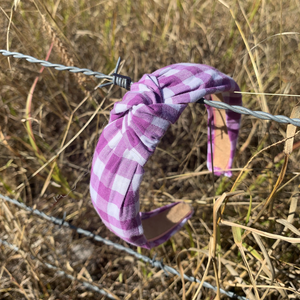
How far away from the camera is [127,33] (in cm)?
101

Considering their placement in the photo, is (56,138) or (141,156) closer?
(141,156)

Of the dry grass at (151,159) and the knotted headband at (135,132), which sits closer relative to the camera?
the knotted headband at (135,132)

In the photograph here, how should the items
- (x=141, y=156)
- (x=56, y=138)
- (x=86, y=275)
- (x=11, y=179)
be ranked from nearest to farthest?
(x=141, y=156)
(x=86, y=275)
(x=11, y=179)
(x=56, y=138)

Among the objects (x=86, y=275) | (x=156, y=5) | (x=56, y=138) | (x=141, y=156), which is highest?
(x=156, y=5)

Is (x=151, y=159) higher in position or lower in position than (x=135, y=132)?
lower

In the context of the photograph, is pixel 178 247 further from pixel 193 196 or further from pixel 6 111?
pixel 6 111

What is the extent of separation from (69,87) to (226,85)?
73 cm

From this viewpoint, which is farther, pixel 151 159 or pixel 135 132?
pixel 151 159

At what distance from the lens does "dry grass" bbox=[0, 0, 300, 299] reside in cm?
68

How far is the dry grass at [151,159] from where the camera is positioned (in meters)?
0.68

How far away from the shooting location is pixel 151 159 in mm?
865

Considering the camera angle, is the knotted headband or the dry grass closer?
the knotted headband

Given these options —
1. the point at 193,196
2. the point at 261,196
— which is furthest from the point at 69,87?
the point at 261,196

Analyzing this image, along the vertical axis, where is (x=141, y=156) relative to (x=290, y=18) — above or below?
below
